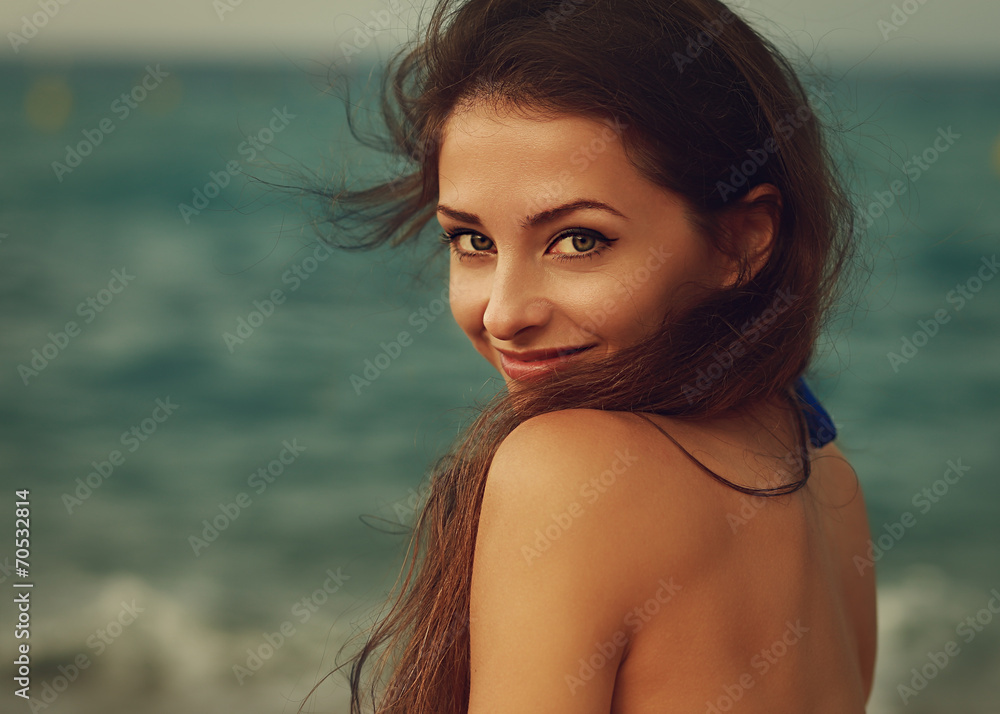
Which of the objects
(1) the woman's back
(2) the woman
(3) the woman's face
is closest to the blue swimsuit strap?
(2) the woman

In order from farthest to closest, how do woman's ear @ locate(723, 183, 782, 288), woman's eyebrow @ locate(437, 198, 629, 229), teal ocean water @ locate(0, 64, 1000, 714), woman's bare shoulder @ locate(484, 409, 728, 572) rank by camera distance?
teal ocean water @ locate(0, 64, 1000, 714)
woman's ear @ locate(723, 183, 782, 288)
woman's eyebrow @ locate(437, 198, 629, 229)
woman's bare shoulder @ locate(484, 409, 728, 572)

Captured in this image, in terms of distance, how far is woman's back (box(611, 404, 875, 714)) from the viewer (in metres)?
1.27

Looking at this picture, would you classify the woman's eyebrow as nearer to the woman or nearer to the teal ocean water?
the woman

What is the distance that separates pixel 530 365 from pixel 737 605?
545 millimetres

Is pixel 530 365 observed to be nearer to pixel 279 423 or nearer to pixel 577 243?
pixel 577 243

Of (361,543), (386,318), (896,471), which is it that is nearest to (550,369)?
(361,543)

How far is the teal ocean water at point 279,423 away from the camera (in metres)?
5.60

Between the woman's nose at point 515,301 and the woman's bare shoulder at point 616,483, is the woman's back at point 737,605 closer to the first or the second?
the woman's bare shoulder at point 616,483

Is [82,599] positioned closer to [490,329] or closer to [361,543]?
[361,543]

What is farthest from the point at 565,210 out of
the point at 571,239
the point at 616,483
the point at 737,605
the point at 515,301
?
the point at 737,605

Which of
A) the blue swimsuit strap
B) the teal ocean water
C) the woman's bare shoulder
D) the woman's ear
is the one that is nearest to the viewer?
the woman's bare shoulder

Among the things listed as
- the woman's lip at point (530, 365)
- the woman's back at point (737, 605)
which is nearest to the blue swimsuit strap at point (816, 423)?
the woman's back at point (737, 605)

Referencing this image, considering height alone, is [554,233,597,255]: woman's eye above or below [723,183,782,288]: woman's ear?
below

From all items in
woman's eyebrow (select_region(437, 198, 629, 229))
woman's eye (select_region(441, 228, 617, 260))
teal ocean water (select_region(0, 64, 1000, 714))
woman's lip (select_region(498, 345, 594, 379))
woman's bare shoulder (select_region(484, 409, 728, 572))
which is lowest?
teal ocean water (select_region(0, 64, 1000, 714))
